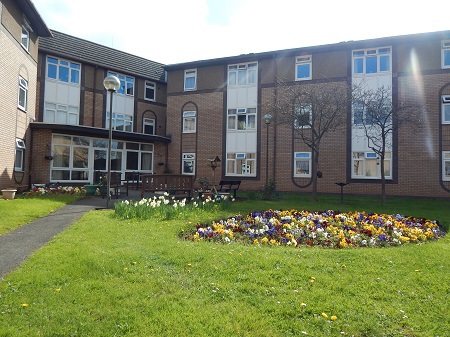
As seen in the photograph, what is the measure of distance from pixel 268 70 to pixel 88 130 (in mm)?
11401

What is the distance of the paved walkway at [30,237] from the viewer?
501cm

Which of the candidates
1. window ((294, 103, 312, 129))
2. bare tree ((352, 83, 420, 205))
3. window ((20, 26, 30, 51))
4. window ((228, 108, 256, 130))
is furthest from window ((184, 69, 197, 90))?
bare tree ((352, 83, 420, 205))

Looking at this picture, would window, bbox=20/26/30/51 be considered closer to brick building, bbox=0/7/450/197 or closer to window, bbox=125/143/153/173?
brick building, bbox=0/7/450/197

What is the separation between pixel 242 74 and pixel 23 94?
12.6 metres

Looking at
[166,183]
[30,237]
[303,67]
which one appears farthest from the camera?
[303,67]

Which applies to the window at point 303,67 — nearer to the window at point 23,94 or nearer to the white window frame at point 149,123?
the white window frame at point 149,123

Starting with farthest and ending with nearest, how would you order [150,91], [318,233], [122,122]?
[150,91], [122,122], [318,233]

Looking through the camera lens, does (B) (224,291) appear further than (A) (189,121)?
No

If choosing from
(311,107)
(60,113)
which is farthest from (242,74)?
(60,113)

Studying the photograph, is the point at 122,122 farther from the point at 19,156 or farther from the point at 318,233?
the point at 318,233

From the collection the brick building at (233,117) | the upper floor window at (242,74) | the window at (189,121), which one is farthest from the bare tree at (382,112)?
the window at (189,121)

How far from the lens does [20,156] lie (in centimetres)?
1755

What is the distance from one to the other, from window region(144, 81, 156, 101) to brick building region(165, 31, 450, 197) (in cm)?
246

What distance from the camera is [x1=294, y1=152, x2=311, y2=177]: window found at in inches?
801
